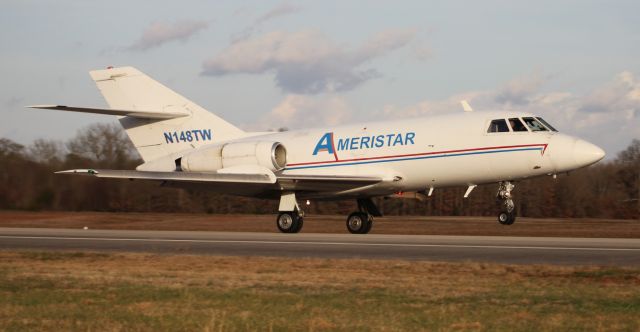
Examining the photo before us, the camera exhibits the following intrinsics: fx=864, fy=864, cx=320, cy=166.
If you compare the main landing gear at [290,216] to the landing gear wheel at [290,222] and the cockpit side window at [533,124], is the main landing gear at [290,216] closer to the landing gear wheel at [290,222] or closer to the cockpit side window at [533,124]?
the landing gear wheel at [290,222]

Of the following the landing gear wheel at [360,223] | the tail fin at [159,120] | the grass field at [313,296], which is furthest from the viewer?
the tail fin at [159,120]

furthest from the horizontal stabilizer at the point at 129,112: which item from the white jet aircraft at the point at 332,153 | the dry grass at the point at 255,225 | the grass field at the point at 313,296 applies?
the grass field at the point at 313,296

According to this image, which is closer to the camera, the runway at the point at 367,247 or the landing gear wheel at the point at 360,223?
the runway at the point at 367,247

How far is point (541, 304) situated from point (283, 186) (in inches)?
658

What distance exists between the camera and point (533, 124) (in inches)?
958

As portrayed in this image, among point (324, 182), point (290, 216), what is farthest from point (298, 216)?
point (324, 182)

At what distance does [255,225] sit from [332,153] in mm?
8799

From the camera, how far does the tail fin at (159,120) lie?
29828 millimetres

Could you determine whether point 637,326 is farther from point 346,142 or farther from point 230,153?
point 230,153

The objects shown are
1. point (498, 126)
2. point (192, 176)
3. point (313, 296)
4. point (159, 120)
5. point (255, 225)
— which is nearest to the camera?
point (313, 296)

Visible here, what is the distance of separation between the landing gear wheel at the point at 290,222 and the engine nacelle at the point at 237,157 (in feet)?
4.91

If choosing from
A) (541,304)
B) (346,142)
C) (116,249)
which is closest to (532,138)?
(346,142)

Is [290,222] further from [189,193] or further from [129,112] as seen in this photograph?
[189,193]

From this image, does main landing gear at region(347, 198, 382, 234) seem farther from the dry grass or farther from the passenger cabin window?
the passenger cabin window
